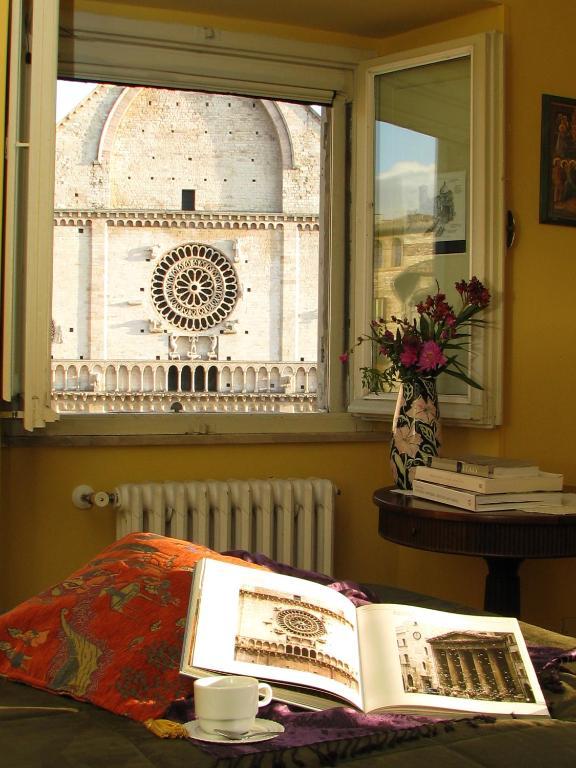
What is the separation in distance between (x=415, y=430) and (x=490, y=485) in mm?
400

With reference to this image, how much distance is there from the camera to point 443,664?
1441 millimetres

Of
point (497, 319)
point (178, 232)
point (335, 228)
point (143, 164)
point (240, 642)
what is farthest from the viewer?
point (178, 232)

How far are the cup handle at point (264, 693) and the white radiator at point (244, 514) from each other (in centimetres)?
185

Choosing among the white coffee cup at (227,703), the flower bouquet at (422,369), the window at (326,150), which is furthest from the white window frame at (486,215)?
the white coffee cup at (227,703)

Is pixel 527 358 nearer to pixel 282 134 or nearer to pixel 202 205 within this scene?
pixel 282 134

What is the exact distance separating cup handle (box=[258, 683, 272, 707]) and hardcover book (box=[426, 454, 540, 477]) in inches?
61.9

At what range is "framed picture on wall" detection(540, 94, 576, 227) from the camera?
338 cm

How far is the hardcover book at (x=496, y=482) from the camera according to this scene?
2.75 metres

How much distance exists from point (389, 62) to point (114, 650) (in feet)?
8.28

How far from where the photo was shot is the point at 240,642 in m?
1.34

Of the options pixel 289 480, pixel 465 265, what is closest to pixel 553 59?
pixel 465 265

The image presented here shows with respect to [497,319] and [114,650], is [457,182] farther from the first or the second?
[114,650]

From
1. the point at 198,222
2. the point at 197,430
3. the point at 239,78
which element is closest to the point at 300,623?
the point at 197,430

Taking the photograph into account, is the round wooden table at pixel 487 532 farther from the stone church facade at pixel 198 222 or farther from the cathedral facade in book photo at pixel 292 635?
the stone church facade at pixel 198 222
